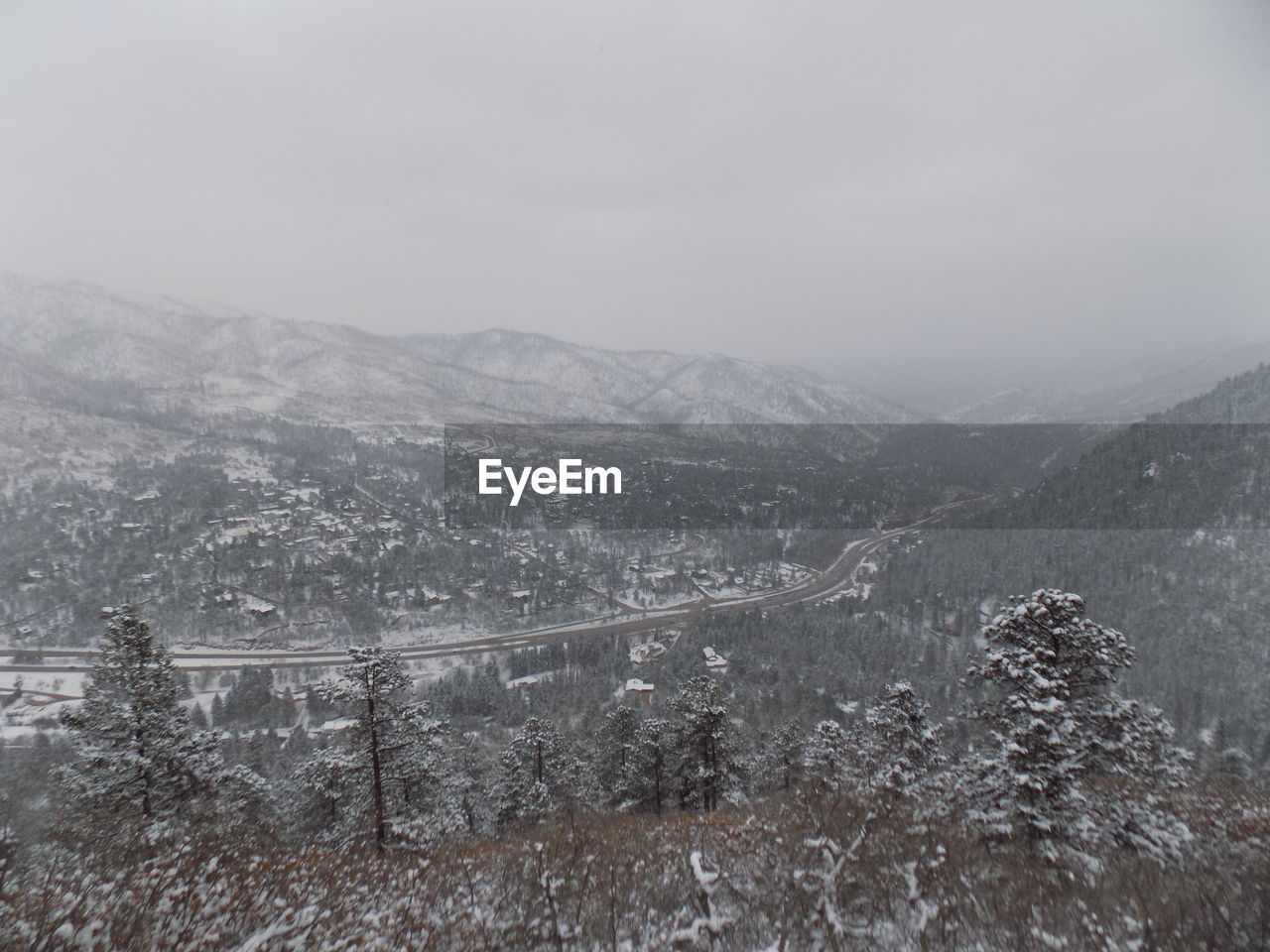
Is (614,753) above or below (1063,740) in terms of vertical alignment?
below

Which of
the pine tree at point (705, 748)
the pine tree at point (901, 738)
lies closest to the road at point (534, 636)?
the pine tree at point (705, 748)

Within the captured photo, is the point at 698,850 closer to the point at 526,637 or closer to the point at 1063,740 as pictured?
the point at 1063,740

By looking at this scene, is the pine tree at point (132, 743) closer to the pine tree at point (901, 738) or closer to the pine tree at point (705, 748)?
the pine tree at point (705, 748)

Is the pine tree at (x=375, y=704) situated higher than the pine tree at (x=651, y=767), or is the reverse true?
the pine tree at (x=375, y=704)

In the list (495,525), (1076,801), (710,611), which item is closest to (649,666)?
(710,611)

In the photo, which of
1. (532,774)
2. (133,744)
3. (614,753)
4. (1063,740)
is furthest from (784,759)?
(133,744)

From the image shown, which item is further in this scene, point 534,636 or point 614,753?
point 534,636
